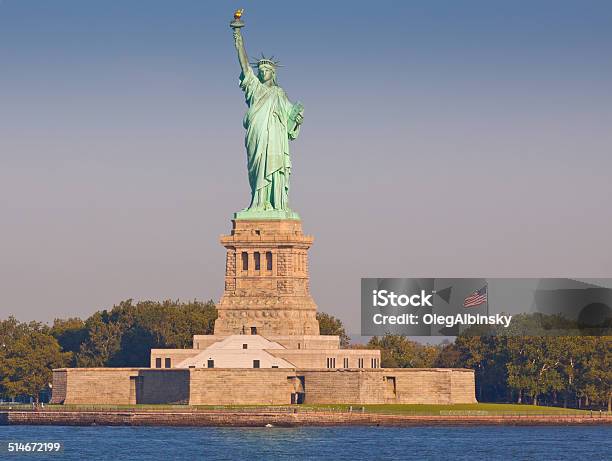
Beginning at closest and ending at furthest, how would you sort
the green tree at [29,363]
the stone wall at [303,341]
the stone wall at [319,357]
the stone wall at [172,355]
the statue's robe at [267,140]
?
1. the stone wall at [319,357]
2. the stone wall at [303,341]
3. the stone wall at [172,355]
4. the statue's robe at [267,140]
5. the green tree at [29,363]

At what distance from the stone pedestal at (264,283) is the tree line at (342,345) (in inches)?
576

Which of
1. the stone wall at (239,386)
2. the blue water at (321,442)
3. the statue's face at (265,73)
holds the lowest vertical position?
the blue water at (321,442)

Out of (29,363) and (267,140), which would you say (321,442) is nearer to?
(267,140)

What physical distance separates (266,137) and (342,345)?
30.7m

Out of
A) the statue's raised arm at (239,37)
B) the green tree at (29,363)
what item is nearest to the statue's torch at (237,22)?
the statue's raised arm at (239,37)

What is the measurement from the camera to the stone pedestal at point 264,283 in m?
142

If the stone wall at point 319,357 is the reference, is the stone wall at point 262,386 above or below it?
below

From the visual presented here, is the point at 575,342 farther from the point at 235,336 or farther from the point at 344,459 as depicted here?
the point at 344,459

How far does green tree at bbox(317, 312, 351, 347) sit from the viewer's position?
6407 inches

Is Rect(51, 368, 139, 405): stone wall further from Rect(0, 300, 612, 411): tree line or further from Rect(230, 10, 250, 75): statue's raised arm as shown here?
Rect(230, 10, 250, 75): statue's raised arm

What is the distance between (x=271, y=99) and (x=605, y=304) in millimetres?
26900

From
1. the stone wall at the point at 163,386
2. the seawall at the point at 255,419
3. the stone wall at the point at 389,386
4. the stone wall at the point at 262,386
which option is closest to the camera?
the seawall at the point at 255,419

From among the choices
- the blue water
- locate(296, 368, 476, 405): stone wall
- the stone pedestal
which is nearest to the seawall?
the blue water

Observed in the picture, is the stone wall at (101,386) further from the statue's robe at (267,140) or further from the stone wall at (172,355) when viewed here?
the statue's robe at (267,140)
